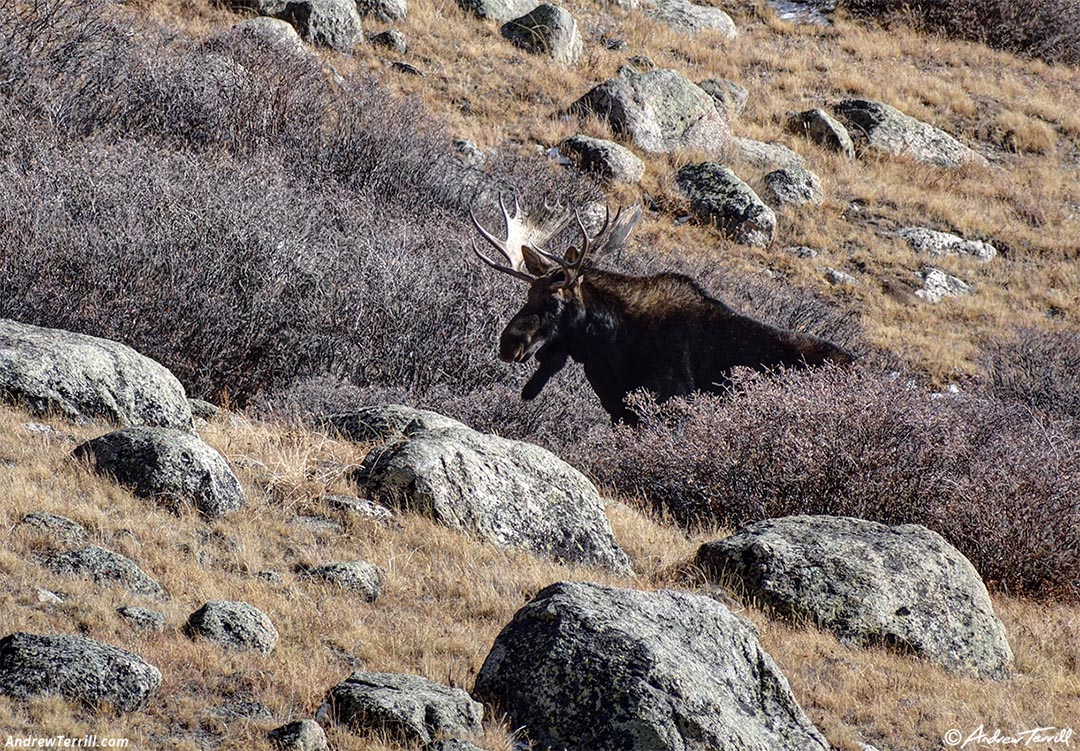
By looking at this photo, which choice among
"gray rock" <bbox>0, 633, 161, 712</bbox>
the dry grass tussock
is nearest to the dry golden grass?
the dry grass tussock

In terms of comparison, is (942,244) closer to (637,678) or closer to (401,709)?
(637,678)

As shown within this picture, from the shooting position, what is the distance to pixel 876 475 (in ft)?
A: 27.7

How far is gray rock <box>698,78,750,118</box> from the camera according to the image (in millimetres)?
22114

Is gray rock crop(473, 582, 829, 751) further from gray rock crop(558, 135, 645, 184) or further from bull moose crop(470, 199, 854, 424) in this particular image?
gray rock crop(558, 135, 645, 184)

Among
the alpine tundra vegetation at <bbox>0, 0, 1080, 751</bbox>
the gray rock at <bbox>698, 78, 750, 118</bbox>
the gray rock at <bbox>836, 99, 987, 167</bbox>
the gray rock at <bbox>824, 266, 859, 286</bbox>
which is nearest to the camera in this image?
the alpine tundra vegetation at <bbox>0, 0, 1080, 751</bbox>

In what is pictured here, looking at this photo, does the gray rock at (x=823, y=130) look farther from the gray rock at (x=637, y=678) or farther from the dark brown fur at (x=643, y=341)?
the gray rock at (x=637, y=678)

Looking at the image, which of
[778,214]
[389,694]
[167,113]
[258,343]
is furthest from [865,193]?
[389,694]

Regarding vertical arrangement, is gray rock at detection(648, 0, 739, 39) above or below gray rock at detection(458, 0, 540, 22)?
above

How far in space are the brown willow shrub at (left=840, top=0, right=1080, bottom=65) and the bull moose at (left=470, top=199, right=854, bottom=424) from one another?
63.2 feet

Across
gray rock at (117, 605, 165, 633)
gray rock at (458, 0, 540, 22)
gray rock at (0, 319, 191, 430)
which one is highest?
gray rock at (117, 605, 165, 633)

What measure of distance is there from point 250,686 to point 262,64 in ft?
44.6

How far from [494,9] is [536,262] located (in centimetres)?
1315

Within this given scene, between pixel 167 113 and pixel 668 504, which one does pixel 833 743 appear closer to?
pixel 668 504

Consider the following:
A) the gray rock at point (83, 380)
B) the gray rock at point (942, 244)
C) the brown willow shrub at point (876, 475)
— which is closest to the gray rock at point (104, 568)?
the gray rock at point (83, 380)
